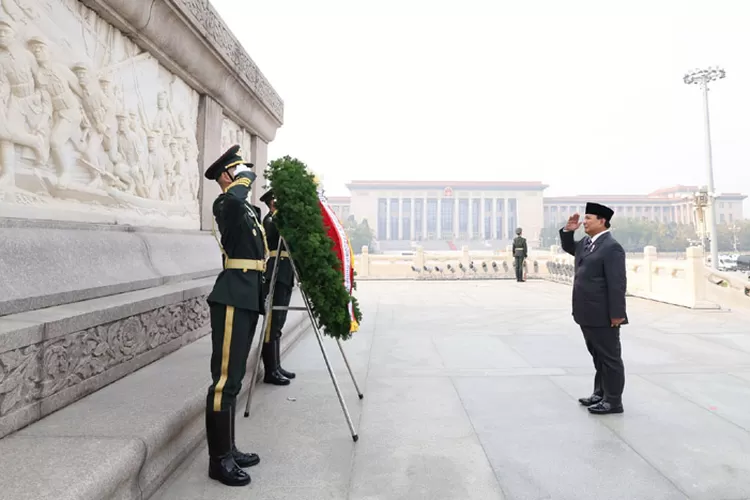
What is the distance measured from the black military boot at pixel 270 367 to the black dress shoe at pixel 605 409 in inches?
83.5

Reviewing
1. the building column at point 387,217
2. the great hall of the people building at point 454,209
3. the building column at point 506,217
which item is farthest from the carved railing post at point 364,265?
the building column at point 506,217

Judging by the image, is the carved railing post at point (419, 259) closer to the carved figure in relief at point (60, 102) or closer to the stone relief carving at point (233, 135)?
the stone relief carving at point (233, 135)

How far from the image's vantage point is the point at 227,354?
1969 mm

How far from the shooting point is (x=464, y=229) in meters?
77.6

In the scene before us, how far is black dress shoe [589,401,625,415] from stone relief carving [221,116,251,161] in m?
4.45

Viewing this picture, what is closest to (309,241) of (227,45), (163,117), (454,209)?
(163,117)

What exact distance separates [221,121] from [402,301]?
17.0 ft

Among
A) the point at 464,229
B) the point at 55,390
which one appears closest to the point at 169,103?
the point at 55,390

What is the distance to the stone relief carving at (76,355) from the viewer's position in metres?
1.85

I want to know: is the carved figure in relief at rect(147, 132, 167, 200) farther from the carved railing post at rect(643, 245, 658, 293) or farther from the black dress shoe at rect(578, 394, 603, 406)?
the carved railing post at rect(643, 245, 658, 293)

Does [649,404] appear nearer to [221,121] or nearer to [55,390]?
[55,390]

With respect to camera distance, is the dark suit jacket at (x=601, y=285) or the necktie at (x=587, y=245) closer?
the dark suit jacket at (x=601, y=285)

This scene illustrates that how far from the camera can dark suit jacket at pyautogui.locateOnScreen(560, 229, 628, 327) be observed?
2758 millimetres

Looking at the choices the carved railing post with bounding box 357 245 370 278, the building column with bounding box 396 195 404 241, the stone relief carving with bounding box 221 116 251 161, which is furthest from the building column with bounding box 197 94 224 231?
the building column with bounding box 396 195 404 241
